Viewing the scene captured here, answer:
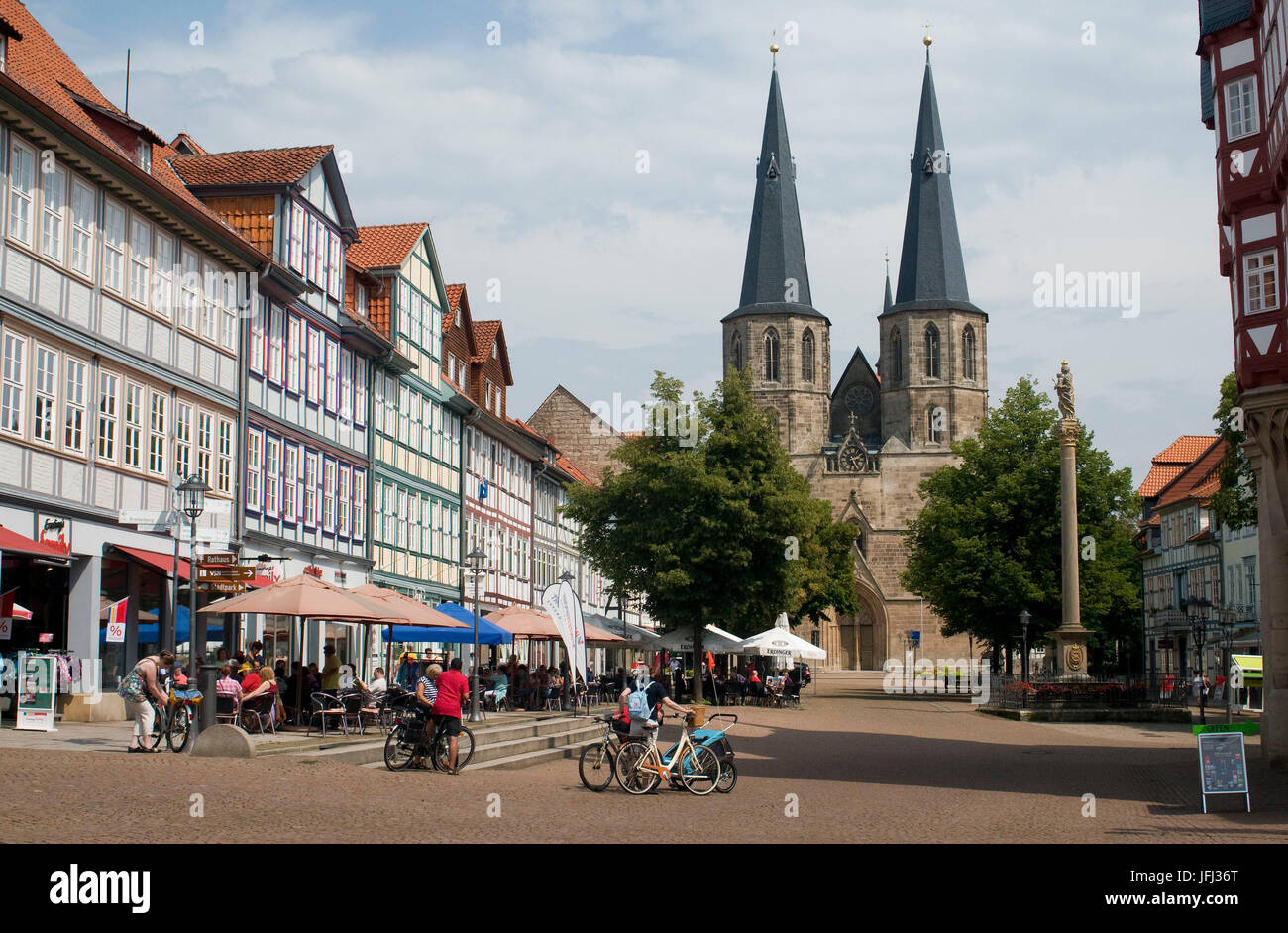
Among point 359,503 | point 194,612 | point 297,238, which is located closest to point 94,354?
point 194,612

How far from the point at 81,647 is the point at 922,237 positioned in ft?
274

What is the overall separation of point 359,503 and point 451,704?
1981 centimetres

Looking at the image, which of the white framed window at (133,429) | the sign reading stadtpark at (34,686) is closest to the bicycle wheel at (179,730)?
the sign reading stadtpark at (34,686)

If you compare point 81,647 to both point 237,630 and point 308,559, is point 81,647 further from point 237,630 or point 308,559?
point 308,559

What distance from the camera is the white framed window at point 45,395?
22.2 metres

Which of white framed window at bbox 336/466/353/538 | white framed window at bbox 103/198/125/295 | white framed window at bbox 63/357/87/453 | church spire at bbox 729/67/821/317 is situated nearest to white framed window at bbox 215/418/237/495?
white framed window at bbox 103/198/125/295

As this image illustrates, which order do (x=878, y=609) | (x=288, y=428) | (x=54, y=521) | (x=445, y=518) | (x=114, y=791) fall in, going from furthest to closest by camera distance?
(x=878, y=609), (x=445, y=518), (x=288, y=428), (x=54, y=521), (x=114, y=791)

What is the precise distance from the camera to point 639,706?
18.7 metres

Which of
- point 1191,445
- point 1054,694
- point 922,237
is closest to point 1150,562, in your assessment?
point 1191,445

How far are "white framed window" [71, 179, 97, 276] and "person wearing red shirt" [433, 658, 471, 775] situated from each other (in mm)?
9582

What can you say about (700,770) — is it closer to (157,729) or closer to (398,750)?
(398,750)

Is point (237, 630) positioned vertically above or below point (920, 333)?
below

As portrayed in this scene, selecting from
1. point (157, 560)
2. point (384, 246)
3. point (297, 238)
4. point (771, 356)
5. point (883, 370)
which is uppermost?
point (771, 356)

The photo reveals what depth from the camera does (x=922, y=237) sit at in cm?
10088
